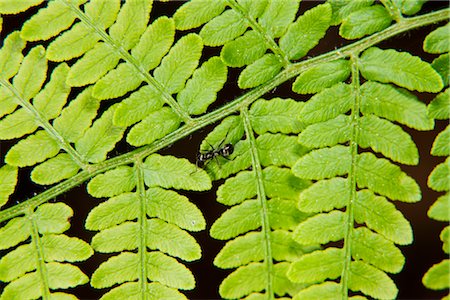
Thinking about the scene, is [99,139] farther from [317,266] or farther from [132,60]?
[317,266]

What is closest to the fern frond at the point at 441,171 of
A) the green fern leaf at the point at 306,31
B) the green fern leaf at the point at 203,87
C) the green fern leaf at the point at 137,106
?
the green fern leaf at the point at 306,31

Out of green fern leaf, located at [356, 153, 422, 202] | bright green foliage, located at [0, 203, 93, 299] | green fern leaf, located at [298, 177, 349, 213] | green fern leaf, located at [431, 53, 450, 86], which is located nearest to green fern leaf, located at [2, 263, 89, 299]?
bright green foliage, located at [0, 203, 93, 299]

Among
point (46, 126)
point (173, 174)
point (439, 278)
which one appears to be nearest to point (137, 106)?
point (173, 174)

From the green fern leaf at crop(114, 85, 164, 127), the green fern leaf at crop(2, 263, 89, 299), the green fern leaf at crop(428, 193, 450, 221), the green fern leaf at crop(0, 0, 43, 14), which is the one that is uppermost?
the green fern leaf at crop(0, 0, 43, 14)

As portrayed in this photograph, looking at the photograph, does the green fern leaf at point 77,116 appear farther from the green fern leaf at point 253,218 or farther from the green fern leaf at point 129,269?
the green fern leaf at point 253,218

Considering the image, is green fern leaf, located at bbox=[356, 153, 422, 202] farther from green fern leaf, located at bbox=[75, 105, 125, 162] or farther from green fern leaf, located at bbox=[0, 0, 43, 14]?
green fern leaf, located at bbox=[0, 0, 43, 14]

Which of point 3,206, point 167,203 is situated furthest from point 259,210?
point 3,206
